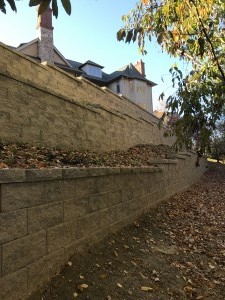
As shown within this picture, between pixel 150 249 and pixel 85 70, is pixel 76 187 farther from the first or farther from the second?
pixel 85 70

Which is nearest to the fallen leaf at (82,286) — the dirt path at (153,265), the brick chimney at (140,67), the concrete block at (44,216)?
the dirt path at (153,265)

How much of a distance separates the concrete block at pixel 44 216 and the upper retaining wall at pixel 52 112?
98.6 inches

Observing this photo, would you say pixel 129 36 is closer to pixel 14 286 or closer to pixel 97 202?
pixel 97 202

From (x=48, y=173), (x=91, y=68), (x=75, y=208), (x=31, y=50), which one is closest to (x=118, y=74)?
(x=91, y=68)

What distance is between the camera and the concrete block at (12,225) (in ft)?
9.85

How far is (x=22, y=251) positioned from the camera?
3.21m

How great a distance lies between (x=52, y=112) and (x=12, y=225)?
14.1ft

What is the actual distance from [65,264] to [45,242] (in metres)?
0.53

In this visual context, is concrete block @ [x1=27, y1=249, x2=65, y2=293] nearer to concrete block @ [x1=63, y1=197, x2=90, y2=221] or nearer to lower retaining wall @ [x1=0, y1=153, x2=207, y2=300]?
lower retaining wall @ [x1=0, y1=153, x2=207, y2=300]

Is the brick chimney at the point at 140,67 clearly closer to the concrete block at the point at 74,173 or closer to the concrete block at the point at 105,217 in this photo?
the concrete block at the point at 105,217

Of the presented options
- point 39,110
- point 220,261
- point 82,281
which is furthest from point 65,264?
point 39,110

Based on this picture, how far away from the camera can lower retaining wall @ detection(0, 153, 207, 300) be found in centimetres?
307

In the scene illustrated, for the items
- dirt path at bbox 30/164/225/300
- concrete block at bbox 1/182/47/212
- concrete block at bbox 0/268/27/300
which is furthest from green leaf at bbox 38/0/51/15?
dirt path at bbox 30/164/225/300

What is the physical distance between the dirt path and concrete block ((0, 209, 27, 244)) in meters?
0.72
